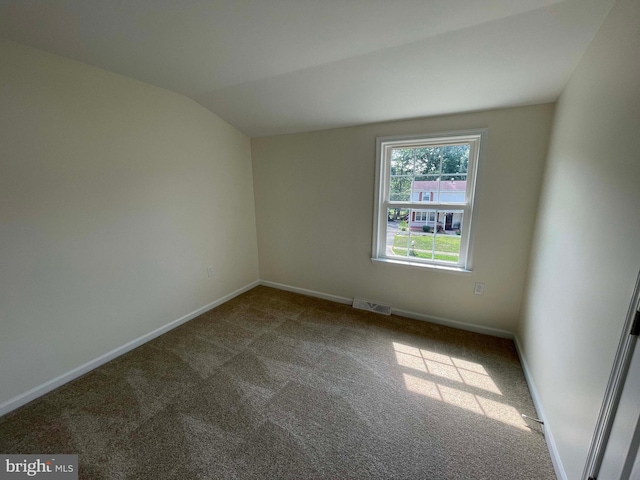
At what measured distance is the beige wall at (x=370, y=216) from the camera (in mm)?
2051

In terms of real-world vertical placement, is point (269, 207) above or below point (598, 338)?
above

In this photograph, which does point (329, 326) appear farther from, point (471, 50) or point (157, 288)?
point (471, 50)

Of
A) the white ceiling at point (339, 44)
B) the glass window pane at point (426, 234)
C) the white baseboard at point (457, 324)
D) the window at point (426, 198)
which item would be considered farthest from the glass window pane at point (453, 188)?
the white baseboard at point (457, 324)

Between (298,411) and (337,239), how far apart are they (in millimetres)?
1806

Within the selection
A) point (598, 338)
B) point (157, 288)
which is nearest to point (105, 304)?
point (157, 288)

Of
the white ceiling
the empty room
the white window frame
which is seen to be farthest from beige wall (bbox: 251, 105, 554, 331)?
the white window frame

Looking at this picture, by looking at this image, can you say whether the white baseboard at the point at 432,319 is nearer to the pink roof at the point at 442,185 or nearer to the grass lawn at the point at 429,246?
the grass lawn at the point at 429,246

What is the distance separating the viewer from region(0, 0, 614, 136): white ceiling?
1287 mm

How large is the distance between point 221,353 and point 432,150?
2.74 m

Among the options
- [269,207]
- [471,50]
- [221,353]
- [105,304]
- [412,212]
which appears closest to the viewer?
[471,50]

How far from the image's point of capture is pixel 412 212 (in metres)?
2.56

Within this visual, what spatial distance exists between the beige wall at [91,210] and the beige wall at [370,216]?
2.93 ft

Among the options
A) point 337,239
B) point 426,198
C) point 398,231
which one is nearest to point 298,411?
point 337,239

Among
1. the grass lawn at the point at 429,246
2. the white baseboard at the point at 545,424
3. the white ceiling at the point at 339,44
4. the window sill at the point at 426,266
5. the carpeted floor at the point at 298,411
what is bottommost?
the carpeted floor at the point at 298,411
